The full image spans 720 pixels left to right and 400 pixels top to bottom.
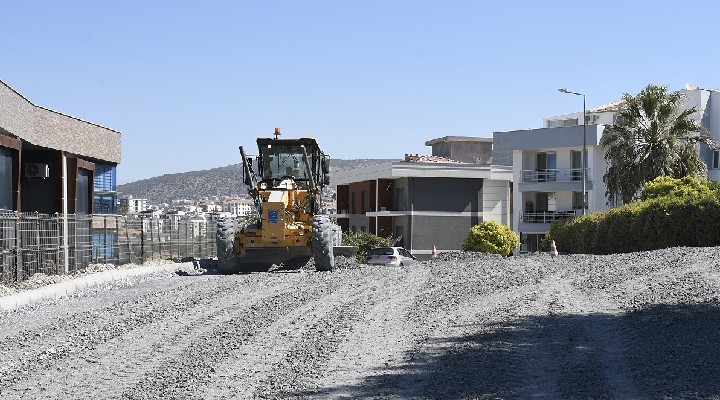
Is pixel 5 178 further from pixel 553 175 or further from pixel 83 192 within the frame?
pixel 553 175

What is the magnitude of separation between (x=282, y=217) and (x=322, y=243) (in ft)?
4.56

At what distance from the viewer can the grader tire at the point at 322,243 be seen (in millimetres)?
23438

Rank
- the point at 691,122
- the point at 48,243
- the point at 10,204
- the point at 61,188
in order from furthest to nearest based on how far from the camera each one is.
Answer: the point at 691,122 < the point at 61,188 < the point at 10,204 < the point at 48,243

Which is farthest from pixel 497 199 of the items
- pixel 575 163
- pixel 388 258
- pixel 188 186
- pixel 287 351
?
pixel 188 186

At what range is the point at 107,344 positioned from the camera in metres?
11.6

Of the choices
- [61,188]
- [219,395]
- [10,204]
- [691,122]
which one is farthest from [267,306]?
[691,122]

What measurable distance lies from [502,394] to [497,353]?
1865mm

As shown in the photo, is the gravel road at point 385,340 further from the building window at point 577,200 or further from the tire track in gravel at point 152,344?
the building window at point 577,200

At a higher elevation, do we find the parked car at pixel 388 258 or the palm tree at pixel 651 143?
the palm tree at pixel 651 143

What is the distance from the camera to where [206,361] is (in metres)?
10.3

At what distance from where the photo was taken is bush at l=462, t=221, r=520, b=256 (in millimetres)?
48297

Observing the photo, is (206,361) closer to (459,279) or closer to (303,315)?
(303,315)

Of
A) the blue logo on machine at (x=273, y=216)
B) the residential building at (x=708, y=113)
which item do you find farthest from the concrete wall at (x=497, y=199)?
the blue logo on machine at (x=273, y=216)

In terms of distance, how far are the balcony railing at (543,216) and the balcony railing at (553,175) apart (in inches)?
79.1
